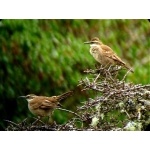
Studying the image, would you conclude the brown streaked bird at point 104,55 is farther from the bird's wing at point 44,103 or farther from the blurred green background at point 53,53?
the bird's wing at point 44,103

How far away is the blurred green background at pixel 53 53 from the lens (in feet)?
12.5

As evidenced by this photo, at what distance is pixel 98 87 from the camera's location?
11.1 feet

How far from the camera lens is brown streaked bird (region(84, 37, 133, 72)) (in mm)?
3695

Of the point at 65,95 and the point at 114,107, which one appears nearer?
the point at 114,107

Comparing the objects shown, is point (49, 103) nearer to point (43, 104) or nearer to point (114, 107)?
point (43, 104)

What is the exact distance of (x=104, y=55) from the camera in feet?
12.1

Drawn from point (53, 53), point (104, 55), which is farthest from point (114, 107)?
point (53, 53)

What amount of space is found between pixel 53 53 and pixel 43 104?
1.25ft

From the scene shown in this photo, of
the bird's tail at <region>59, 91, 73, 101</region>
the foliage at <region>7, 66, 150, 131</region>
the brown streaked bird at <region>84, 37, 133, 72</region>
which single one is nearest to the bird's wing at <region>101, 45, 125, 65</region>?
the brown streaked bird at <region>84, 37, 133, 72</region>

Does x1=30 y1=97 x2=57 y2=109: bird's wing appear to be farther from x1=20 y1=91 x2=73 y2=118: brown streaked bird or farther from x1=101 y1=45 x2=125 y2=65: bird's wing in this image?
x1=101 y1=45 x2=125 y2=65: bird's wing

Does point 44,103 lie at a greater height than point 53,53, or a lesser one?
lesser

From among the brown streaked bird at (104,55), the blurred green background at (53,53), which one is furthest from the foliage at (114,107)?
the blurred green background at (53,53)

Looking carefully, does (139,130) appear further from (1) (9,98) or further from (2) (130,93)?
(1) (9,98)
